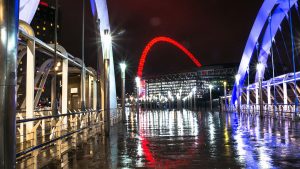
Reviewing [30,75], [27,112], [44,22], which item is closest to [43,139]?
[27,112]

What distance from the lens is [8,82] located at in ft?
16.8

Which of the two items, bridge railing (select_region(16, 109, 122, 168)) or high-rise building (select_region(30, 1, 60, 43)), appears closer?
bridge railing (select_region(16, 109, 122, 168))

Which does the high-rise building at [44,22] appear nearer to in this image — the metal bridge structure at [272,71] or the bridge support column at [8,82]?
the metal bridge structure at [272,71]

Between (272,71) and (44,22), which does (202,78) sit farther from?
(272,71)

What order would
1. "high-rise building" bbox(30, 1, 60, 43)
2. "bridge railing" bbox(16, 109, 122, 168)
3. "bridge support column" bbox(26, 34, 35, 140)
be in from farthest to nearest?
"high-rise building" bbox(30, 1, 60, 43) → "bridge support column" bbox(26, 34, 35, 140) → "bridge railing" bbox(16, 109, 122, 168)

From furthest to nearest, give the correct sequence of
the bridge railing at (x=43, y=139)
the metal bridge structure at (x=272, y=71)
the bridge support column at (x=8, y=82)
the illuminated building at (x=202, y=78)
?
the illuminated building at (x=202, y=78) < the metal bridge structure at (x=272, y=71) < the bridge railing at (x=43, y=139) < the bridge support column at (x=8, y=82)

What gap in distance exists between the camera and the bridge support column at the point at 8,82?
16.4ft

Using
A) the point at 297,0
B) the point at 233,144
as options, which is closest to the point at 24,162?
the point at 233,144

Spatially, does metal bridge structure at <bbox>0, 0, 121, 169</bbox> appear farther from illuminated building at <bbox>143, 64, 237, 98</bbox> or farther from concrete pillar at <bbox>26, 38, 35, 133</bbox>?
illuminated building at <bbox>143, 64, 237, 98</bbox>

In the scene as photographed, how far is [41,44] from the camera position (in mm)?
11852

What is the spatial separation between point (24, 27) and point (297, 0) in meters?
30.2

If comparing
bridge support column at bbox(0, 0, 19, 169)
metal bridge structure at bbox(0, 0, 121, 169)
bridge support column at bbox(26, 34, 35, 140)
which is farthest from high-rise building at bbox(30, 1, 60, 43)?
bridge support column at bbox(0, 0, 19, 169)

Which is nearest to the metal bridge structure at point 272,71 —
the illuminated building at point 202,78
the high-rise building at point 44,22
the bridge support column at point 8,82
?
the bridge support column at point 8,82

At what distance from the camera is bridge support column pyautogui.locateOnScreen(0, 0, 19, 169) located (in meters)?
5.00
